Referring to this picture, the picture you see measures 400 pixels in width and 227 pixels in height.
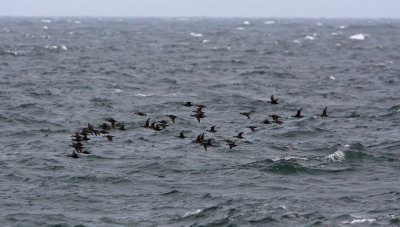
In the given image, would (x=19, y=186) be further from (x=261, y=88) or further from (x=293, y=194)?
(x=261, y=88)

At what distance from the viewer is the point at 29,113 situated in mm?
48812

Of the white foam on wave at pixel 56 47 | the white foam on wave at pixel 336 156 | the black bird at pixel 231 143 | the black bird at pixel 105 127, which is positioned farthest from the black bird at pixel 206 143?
the white foam on wave at pixel 56 47

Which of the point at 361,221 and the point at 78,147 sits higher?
the point at 78,147

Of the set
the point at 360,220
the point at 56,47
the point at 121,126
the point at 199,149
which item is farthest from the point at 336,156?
the point at 56,47

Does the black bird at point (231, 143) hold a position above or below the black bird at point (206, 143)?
below

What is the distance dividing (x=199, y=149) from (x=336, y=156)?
6.91m

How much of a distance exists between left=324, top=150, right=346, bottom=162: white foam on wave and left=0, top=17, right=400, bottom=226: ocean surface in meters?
0.09

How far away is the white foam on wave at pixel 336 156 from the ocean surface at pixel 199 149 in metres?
0.09

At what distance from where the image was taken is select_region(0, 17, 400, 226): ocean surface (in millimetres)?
29438

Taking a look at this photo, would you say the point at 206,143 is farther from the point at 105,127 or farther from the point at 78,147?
the point at 78,147

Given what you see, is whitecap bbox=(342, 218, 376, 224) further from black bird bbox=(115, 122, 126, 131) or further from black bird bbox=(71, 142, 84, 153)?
black bird bbox=(115, 122, 126, 131)

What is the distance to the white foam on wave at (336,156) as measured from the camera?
37469 millimetres

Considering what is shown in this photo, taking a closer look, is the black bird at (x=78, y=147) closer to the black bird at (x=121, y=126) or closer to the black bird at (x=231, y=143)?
the black bird at (x=121, y=126)

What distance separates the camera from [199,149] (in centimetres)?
4028
